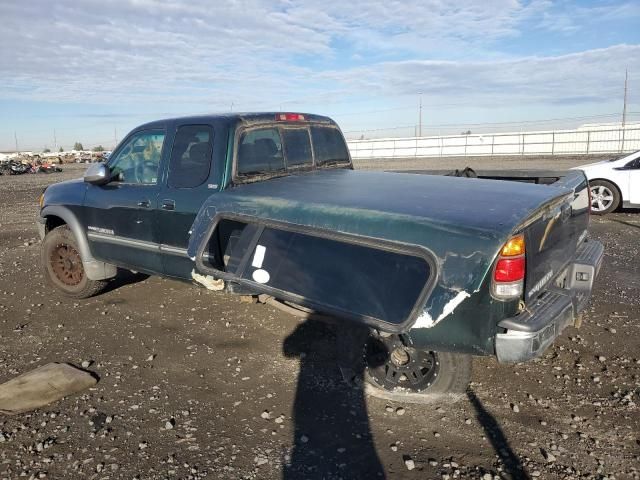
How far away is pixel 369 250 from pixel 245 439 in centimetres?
143

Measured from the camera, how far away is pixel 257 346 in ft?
15.2

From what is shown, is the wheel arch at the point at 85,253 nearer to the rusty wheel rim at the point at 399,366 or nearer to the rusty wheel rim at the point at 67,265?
the rusty wheel rim at the point at 67,265

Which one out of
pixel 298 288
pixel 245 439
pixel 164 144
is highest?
pixel 164 144

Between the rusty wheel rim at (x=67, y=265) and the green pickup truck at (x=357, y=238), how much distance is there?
0.48 m

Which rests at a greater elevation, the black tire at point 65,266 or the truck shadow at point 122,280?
the black tire at point 65,266

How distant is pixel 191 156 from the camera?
4.55 meters

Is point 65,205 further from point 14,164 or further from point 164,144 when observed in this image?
point 14,164

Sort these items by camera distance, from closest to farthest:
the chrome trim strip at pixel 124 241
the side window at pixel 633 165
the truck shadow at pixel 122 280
Answer: 1. the chrome trim strip at pixel 124 241
2. the truck shadow at pixel 122 280
3. the side window at pixel 633 165

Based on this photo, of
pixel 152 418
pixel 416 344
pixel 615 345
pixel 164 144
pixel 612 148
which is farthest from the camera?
pixel 612 148

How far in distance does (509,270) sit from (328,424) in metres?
1.54

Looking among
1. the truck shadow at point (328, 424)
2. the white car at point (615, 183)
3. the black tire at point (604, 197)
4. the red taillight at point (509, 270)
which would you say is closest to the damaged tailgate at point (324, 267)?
the red taillight at point (509, 270)

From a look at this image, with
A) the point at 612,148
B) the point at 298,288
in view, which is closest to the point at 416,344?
the point at 298,288

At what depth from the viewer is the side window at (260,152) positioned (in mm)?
4371

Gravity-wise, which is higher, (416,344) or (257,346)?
(416,344)
